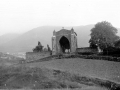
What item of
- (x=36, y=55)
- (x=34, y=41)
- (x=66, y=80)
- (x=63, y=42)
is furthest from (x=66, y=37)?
(x=34, y=41)

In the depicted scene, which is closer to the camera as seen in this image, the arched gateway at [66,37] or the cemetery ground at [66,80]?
the cemetery ground at [66,80]

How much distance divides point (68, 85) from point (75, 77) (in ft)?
10.9

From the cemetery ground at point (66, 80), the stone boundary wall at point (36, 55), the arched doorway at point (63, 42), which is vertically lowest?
the cemetery ground at point (66, 80)

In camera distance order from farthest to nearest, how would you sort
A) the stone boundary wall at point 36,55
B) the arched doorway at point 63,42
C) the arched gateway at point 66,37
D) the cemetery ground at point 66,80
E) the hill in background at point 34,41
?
the hill in background at point 34,41 → the arched doorway at point 63,42 → the stone boundary wall at point 36,55 → the arched gateway at point 66,37 → the cemetery ground at point 66,80

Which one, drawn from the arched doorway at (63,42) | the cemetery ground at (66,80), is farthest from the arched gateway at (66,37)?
the cemetery ground at (66,80)

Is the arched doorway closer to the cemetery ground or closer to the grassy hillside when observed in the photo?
the cemetery ground

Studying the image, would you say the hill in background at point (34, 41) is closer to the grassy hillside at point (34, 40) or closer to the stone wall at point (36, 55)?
the grassy hillside at point (34, 40)

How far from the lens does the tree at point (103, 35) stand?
3956 centimetres

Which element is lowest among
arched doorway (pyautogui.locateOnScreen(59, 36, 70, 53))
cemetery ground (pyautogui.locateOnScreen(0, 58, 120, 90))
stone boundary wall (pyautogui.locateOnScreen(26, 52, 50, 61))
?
cemetery ground (pyautogui.locateOnScreen(0, 58, 120, 90))

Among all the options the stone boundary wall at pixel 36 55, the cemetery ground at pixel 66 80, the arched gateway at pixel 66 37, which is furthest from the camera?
the stone boundary wall at pixel 36 55

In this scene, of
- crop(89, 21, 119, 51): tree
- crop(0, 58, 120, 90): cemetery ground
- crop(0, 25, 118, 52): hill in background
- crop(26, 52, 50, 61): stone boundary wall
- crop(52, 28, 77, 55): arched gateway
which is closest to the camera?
crop(0, 58, 120, 90): cemetery ground

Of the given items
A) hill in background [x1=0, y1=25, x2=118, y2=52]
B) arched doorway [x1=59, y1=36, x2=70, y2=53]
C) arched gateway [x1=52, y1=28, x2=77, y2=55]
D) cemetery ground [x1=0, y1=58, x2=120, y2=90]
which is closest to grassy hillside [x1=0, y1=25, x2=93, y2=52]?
hill in background [x1=0, y1=25, x2=118, y2=52]

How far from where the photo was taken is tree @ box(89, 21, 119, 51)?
39.6 metres

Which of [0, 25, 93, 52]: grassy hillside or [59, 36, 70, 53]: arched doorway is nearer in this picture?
[59, 36, 70, 53]: arched doorway
